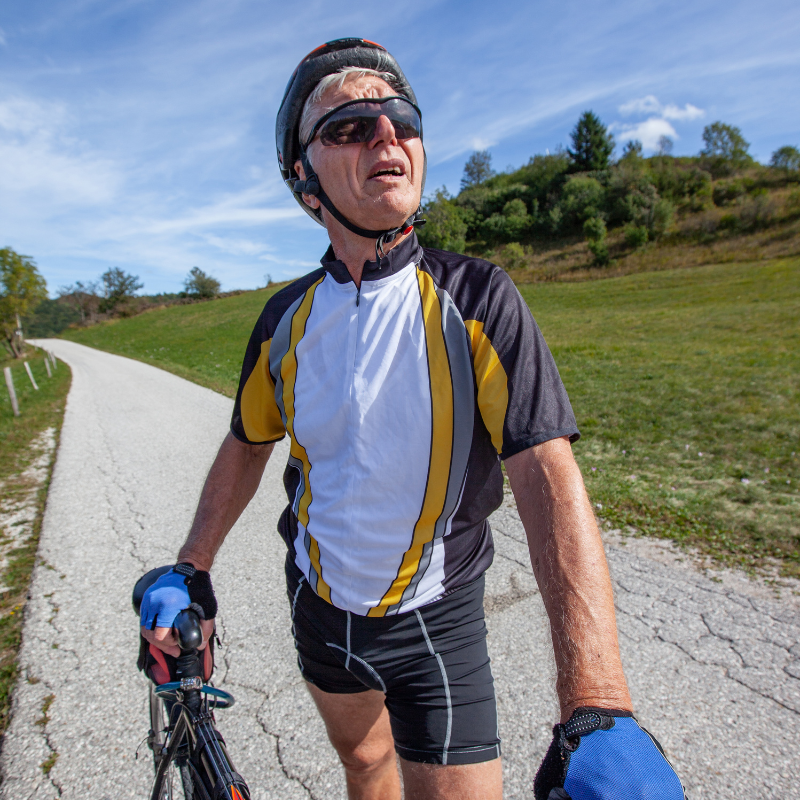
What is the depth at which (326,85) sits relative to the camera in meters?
1.60

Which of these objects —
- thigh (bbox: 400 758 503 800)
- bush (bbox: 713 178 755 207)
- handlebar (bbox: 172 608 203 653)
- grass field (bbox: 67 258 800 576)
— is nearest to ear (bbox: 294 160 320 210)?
handlebar (bbox: 172 608 203 653)

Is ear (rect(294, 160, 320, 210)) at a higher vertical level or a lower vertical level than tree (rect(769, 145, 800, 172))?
lower

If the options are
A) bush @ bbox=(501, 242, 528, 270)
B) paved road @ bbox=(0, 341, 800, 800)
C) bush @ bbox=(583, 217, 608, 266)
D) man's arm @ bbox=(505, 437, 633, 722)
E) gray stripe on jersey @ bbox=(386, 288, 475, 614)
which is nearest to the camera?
man's arm @ bbox=(505, 437, 633, 722)

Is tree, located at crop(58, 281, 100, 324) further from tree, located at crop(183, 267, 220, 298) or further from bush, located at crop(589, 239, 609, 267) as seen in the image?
bush, located at crop(589, 239, 609, 267)

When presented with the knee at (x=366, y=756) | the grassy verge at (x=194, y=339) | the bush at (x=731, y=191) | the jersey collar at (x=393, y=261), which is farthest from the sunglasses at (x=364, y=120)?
the bush at (x=731, y=191)

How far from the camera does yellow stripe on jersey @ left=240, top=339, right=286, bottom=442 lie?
171cm

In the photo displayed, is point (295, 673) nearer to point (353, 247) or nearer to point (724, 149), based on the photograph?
point (353, 247)

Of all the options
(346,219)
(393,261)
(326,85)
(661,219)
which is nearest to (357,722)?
(393,261)

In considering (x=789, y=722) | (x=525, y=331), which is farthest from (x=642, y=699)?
(x=525, y=331)

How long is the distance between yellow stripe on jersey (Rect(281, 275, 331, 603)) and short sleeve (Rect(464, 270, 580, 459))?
1.92 ft

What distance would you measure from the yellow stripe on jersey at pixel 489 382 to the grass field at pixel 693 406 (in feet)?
12.0

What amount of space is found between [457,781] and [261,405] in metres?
1.22

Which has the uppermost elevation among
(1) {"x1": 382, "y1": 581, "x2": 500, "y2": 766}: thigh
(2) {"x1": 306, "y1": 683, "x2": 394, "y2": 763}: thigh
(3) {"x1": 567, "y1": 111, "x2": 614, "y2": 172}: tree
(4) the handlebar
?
(3) {"x1": 567, "y1": 111, "x2": 614, "y2": 172}: tree

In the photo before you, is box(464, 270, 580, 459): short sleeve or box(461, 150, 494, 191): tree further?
box(461, 150, 494, 191): tree
